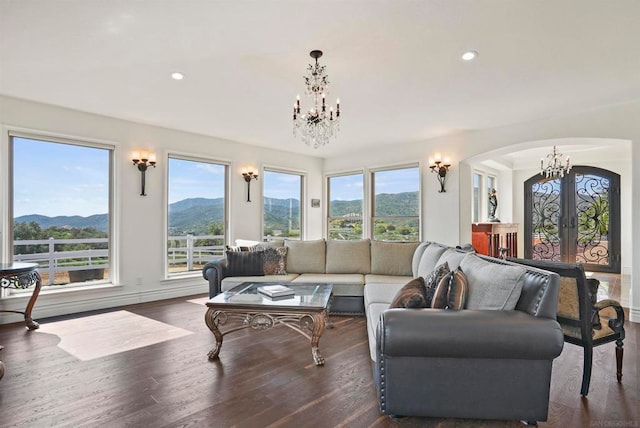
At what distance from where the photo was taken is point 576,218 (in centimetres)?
730

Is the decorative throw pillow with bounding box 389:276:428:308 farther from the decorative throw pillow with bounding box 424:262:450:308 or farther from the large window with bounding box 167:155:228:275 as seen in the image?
the large window with bounding box 167:155:228:275

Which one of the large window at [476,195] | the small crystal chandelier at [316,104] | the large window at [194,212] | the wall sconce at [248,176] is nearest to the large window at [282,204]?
the wall sconce at [248,176]

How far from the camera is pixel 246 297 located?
301 cm

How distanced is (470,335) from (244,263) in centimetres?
304

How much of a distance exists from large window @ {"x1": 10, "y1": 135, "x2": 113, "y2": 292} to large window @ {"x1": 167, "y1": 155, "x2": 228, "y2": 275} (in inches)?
34.5

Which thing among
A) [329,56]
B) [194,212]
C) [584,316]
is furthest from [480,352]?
[194,212]

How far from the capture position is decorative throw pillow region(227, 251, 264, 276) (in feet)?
13.8

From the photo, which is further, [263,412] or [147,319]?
[147,319]

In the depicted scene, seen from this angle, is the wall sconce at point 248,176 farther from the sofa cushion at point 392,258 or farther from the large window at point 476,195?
the large window at point 476,195

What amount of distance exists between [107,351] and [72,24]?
8.69 ft

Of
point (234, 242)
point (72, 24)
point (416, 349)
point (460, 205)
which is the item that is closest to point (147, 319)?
point (234, 242)

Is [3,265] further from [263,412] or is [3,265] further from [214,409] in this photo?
[263,412]

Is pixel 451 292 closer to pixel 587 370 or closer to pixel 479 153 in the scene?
pixel 587 370

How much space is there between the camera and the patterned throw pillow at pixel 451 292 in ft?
6.73
